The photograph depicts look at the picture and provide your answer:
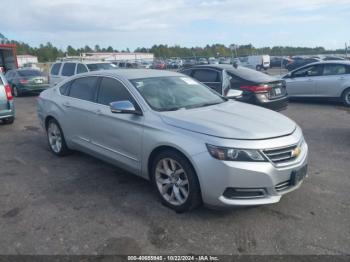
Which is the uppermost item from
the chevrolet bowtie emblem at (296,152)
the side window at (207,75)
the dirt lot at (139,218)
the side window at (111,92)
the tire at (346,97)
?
the side window at (111,92)

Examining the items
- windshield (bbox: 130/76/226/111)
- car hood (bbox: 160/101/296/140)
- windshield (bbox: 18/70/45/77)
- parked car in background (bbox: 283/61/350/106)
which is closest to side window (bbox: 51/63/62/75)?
windshield (bbox: 18/70/45/77)

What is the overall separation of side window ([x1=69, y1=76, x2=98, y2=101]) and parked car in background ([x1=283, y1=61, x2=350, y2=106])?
29.1ft

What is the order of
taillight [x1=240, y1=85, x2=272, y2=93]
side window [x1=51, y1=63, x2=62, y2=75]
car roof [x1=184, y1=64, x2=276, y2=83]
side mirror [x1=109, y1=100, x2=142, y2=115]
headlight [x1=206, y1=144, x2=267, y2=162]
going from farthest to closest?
side window [x1=51, y1=63, x2=62, y2=75] < car roof [x1=184, y1=64, x2=276, y2=83] < taillight [x1=240, y1=85, x2=272, y2=93] < side mirror [x1=109, y1=100, x2=142, y2=115] < headlight [x1=206, y1=144, x2=267, y2=162]

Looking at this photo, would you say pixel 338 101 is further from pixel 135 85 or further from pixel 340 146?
pixel 135 85

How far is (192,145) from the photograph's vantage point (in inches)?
142

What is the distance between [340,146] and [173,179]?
13.7 feet

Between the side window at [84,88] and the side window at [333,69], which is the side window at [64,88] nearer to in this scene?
the side window at [84,88]

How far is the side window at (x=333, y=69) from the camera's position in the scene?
37.0ft

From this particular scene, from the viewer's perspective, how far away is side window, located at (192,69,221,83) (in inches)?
351

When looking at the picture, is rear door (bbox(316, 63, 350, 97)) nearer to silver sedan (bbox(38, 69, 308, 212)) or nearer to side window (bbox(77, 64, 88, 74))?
silver sedan (bbox(38, 69, 308, 212))

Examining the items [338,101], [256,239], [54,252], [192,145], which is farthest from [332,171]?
[338,101]

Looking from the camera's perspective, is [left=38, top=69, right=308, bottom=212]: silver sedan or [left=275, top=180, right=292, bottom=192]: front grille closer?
[left=38, top=69, right=308, bottom=212]: silver sedan

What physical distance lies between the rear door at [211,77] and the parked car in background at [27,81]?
34.6 ft

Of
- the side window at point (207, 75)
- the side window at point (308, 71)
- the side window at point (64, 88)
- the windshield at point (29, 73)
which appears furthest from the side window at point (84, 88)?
the windshield at point (29, 73)
